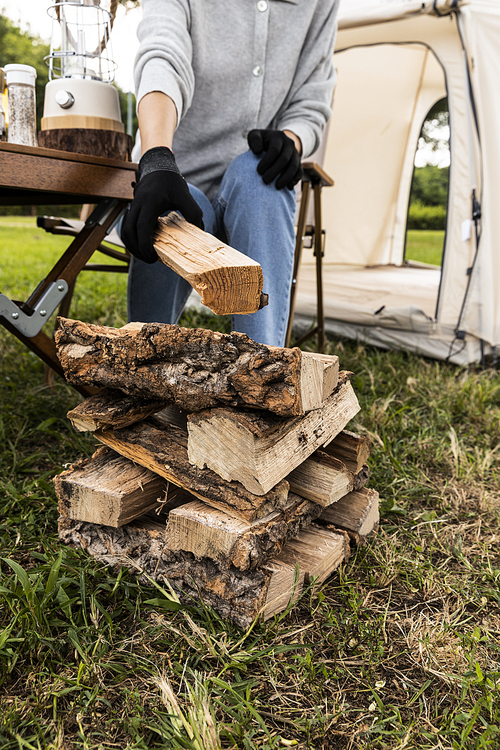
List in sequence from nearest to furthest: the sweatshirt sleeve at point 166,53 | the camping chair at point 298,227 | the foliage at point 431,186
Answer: the sweatshirt sleeve at point 166,53
the camping chair at point 298,227
the foliage at point 431,186

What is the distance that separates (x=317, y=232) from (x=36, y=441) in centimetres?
154

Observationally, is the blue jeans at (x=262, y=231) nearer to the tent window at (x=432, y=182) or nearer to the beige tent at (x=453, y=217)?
the beige tent at (x=453, y=217)

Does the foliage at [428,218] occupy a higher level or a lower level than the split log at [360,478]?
higher

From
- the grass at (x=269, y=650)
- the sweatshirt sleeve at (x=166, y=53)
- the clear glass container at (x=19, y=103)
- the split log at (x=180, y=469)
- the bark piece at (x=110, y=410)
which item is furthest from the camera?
the sweatshirt sleeve at (x=166, y=53)

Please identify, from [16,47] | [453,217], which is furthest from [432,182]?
[453,217]

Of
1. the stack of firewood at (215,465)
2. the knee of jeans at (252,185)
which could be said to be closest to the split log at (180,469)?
the stack of firewood at (215,465)

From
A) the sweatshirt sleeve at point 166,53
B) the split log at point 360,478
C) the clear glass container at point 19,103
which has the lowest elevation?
the split log at point 360,478

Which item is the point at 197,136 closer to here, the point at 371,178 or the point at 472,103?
the point at 472,103

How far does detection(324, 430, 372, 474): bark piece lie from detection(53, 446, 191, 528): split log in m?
0.39

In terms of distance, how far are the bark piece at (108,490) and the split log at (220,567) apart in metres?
0.06

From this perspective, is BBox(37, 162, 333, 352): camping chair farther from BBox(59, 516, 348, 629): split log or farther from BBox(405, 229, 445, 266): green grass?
BBox(405, 229, 445, 266): green grass

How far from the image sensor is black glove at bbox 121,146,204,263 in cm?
129

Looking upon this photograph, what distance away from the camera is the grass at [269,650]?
91 centimetres

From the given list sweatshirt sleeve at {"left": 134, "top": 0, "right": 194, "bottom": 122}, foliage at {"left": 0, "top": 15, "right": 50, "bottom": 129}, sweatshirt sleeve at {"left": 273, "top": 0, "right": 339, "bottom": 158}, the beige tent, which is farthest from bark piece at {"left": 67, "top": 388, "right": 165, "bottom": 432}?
foliage at {"left": 0, "top": 15, "right": 50, "bottom": 129}
